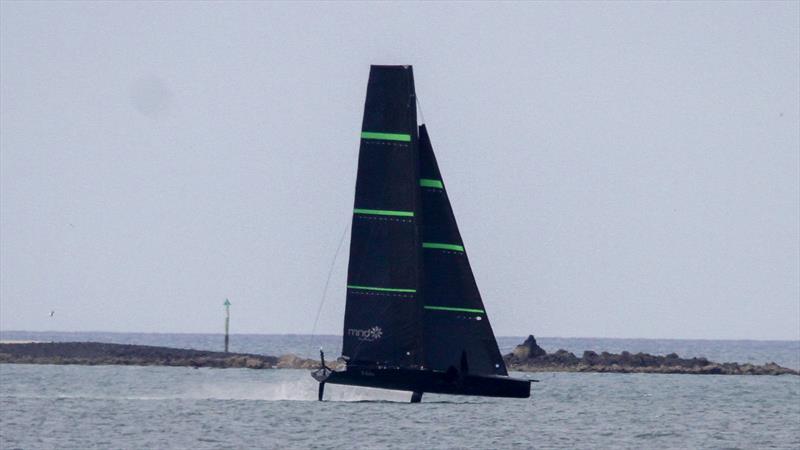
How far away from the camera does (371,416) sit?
2254 inches

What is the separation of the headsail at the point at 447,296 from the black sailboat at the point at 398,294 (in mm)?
36

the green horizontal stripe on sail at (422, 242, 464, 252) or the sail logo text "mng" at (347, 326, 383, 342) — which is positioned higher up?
the green horizontal stripe on sail at (422, 242, 464, 252)

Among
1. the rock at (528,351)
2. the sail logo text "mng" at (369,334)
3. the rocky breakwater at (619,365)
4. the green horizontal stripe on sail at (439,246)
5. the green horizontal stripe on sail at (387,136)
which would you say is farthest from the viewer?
the rock at (528,351)

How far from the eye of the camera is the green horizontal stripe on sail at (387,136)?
55.0m

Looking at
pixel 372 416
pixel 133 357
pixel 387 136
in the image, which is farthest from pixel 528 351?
pixel 387 136

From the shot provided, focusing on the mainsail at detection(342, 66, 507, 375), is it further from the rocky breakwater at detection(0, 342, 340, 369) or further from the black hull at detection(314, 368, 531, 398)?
the rocky breakwater at detection(0, 342, 340, 369)

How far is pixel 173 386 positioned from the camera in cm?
8050

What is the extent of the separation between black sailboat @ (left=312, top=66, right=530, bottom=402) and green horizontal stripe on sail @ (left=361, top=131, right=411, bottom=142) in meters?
0.04

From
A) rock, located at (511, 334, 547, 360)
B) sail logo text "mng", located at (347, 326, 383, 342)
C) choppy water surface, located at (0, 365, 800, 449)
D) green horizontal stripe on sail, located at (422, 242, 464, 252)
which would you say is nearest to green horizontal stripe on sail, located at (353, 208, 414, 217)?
green horizontal stripe on sail, located at (422, 242, 464, 252)

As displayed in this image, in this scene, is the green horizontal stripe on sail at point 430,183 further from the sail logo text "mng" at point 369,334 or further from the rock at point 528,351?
the rock at point 528,351

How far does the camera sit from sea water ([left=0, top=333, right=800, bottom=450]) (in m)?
49.0

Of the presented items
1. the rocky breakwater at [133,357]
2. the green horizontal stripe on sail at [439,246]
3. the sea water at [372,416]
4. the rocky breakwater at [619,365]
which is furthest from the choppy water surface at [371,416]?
the rocky breakwater at [133,357]

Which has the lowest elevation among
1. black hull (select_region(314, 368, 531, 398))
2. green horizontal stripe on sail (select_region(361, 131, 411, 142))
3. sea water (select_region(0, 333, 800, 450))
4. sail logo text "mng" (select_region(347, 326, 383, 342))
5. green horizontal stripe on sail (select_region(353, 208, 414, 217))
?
sea water (select_region(0, 333, 800, 450))

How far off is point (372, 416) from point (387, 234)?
7.15 metres
